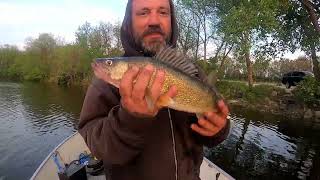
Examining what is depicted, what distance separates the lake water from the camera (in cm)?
1628

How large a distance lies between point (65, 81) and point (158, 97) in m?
A: 73.7

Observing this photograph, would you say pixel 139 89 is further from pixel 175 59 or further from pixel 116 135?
pixel 175 59

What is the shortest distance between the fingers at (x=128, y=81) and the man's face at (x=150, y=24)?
2.41ft

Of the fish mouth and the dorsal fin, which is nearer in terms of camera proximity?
the dorsal fin

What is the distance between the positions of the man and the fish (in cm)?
6

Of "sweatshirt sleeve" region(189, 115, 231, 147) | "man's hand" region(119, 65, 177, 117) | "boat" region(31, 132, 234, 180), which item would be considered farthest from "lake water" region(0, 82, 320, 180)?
"man's hand" region(119, 65, 177, 117)

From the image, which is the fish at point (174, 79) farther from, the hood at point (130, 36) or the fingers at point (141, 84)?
the hood at point (130, 36)

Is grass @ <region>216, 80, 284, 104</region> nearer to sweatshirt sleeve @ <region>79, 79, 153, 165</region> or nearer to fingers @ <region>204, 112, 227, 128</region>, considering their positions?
fingers @ <region>204, 112, 227, 128</region>

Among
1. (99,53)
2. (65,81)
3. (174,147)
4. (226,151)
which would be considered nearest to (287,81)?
(226,151)

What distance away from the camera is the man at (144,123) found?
223 cm

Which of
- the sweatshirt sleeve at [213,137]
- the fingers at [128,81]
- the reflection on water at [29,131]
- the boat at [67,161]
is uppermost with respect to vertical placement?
the fingers at [128,81]

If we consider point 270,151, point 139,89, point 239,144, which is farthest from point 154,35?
point 239,144

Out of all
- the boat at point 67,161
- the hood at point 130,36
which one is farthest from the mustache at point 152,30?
the boat at point 67,161

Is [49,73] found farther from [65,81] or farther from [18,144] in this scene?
[18,144]
